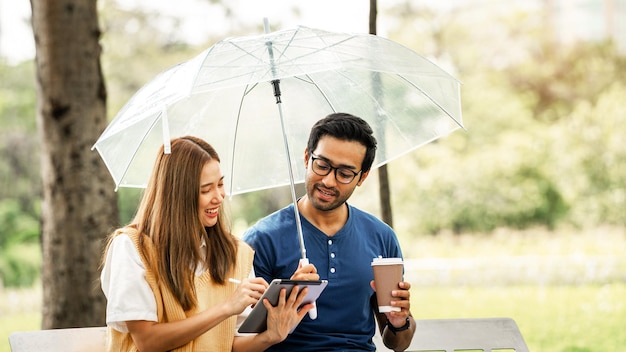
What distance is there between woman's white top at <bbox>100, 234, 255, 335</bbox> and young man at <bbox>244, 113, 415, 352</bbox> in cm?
52

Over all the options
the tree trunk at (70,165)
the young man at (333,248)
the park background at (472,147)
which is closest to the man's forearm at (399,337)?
the young man at (333,248)

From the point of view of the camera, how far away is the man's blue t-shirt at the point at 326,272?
326 centimetres

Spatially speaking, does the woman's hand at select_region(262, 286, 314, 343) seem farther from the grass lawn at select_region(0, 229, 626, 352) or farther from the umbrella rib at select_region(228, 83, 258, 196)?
the grass lawn at select_region(0, 229, 626, 352)

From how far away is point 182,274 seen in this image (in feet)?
9.45

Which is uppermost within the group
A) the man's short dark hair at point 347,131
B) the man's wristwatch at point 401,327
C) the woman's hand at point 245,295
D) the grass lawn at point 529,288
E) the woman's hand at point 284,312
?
the man's short dark hair at point 347,131

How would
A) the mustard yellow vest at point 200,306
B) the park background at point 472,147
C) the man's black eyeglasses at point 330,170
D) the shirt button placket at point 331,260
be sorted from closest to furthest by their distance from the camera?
the mustard yellow vest at point 200,306, the man's black eyeglasses at point 330,170, the shirt button placket at point 331,260, the park background at point 472,147

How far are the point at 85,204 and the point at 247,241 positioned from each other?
6.38 ft

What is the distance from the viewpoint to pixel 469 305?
957cm

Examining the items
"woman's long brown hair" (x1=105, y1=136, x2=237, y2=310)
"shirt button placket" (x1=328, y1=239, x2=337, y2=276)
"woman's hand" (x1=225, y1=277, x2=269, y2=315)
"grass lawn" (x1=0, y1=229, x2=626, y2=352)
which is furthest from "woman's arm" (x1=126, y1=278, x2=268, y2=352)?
"grass lawn" (x1=0, y1=229, x2=626, y2=352)

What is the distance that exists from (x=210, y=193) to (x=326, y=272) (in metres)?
0.58

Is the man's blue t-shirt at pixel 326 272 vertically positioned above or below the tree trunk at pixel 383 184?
below

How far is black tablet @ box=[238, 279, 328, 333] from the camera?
8.94ft

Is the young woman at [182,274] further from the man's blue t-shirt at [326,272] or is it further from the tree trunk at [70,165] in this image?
the tree trunk at [70,165]

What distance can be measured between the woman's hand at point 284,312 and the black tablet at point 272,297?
0.5 inches
